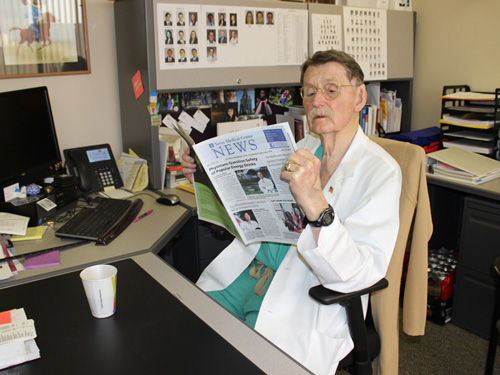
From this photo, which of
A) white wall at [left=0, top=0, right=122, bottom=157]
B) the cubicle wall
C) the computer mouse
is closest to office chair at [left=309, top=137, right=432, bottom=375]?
the computer mouse

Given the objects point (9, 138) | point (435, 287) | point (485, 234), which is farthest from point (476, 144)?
point (9, 138)

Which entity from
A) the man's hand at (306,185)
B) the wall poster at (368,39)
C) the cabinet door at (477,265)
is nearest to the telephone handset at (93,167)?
the man's hand at (306,185)

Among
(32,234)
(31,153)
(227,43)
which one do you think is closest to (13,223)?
(32,234)

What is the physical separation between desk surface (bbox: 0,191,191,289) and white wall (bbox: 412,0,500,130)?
1.84 m

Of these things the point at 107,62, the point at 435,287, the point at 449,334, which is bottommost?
the point at 449,334

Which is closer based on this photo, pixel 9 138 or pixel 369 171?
pixel 369 171

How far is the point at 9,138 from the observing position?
6.10 feet

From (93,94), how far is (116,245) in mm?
1092

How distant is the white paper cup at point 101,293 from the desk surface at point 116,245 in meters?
0.31

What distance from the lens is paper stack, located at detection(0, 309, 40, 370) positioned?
3.43 ft

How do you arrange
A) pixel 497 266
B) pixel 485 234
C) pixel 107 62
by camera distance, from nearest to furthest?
pixel 497 266 → pixel 485 234 → pixel 107 62

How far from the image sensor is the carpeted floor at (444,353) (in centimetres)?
220

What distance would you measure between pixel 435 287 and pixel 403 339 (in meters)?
0.35

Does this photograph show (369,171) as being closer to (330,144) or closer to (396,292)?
(330,144)
